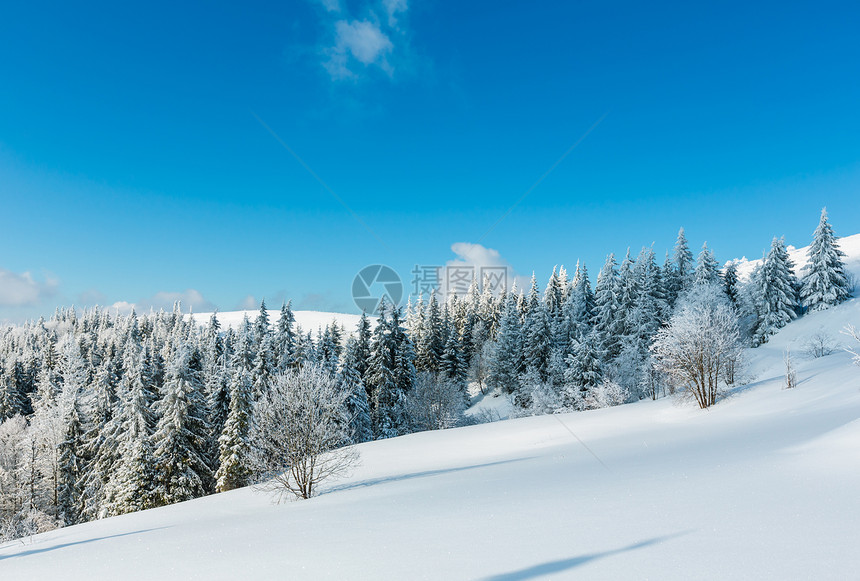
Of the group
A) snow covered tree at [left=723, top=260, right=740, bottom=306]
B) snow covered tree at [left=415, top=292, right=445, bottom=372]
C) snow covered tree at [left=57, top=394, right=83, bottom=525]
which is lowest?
snow covered tree at [left=57, top=394, right=83, bottom=525]

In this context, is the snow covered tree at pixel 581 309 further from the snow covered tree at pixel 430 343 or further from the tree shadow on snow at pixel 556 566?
the tree shadow on snow at pixel 556 566

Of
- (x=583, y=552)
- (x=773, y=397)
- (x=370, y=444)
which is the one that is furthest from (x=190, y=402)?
(x=773, y=397)

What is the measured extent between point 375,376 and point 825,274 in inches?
2000

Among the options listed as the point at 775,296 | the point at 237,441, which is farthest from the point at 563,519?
the point at 775,296

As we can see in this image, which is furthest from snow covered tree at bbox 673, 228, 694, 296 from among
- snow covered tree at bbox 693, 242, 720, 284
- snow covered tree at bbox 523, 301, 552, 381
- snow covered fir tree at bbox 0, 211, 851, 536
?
snow covered tree at bbox 523, 301, 552, 381

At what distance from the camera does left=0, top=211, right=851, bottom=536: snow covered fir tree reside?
32656mm

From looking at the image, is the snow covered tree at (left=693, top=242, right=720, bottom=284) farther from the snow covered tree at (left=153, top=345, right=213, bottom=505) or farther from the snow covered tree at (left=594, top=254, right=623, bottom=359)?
the snow covered tree at (left=153, top=345, right=213, bottom=505)

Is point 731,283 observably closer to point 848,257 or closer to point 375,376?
point 848,257

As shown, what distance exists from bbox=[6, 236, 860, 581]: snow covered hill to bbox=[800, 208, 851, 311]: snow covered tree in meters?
32.4

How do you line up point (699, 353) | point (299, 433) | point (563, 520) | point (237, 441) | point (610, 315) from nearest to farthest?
1. point (563, 520)
2. point (299, 433)
3. point (699, 353)
4. point (237, 441)
5. point (610, 315)

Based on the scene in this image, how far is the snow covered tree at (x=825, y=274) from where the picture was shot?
155 feet

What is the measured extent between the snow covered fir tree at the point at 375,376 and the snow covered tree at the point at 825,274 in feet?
0.51

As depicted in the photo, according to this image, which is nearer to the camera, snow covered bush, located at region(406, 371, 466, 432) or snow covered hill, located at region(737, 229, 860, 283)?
snow covered bush, located at region(406, 371, 466, 432)

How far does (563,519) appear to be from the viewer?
9.32 metres
